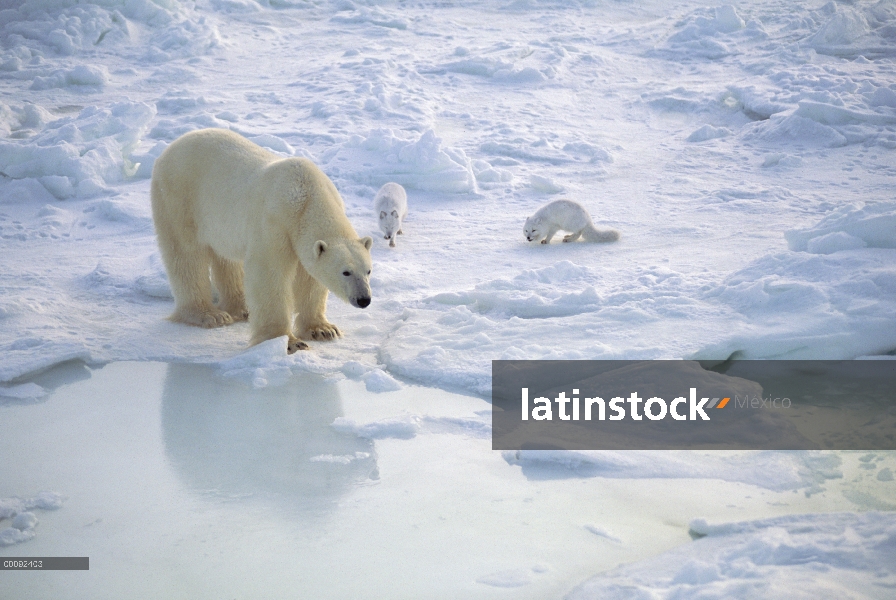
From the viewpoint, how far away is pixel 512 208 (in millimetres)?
6996

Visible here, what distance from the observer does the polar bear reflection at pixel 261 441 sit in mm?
3170

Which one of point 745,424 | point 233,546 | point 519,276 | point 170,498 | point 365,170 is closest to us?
point 233,546

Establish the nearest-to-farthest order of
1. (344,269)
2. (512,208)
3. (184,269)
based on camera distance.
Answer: (344,269) < (184,269) < (512,208)

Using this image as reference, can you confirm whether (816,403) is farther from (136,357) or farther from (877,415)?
(136,357)

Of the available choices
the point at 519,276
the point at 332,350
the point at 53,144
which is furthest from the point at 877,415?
the point at 53,144

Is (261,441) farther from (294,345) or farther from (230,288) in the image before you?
(230,288)

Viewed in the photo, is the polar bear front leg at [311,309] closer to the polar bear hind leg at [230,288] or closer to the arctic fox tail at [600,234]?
the polar bear hind leg at [230,288]

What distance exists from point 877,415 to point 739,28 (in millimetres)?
9415

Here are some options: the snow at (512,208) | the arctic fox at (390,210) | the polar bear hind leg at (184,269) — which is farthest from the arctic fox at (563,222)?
the polar bear hind leg at (184,269)

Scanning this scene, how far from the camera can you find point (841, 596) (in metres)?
2.37

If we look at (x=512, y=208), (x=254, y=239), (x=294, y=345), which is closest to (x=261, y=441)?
(x=294, y=345)

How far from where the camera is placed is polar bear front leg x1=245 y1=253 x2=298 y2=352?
4.27 meters

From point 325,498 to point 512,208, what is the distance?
432 cm

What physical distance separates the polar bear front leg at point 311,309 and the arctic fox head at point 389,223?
5.13 ft
